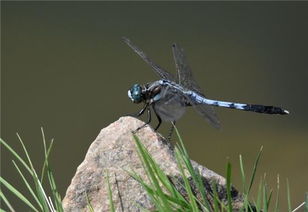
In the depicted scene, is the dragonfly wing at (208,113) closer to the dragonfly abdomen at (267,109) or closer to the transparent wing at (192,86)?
the transparent wing at (192,86)

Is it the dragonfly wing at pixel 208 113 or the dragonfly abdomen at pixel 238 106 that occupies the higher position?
the dragonfly abdomen at pixel 238 106

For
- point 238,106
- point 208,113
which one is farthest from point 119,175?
point 238,106

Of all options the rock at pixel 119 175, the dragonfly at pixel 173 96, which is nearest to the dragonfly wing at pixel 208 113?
the dragonfly at pixel 173 96

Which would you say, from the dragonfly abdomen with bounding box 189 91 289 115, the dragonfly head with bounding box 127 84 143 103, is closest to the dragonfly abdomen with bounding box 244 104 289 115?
the dragonfly abdomen with bounding box 189 91 289 115

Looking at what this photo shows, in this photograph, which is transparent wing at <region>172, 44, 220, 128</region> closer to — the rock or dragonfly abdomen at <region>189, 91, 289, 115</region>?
dragonfly abdomen at <region>189, 91, 289, 115</region>

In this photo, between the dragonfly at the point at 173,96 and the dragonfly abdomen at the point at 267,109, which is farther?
the dragonfly abdomen at the point at 267,109

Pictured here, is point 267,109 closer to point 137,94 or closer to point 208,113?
point 208,113

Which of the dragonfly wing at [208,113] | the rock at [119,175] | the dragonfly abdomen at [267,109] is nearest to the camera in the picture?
the rock at [119,175]

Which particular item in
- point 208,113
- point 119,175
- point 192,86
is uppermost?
point 192,86
